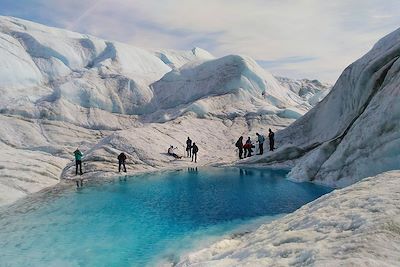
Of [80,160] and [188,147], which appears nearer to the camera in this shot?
[80,160]

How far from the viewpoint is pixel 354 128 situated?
89.6 ft

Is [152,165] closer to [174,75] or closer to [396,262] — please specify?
[174,75]

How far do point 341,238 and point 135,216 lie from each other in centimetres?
1434

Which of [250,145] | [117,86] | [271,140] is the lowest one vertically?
[250,145]

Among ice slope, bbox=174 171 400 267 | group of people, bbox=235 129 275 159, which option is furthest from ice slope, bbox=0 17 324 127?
ice slope, bbox=174 171 400 267

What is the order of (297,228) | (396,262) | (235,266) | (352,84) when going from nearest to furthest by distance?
(396,262) → (235,266) → (297,228) → (352,84)

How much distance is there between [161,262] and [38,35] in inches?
2744

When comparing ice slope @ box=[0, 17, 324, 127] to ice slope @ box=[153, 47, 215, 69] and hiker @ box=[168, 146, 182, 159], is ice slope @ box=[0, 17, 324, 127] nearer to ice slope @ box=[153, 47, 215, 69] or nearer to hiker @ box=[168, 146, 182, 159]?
hiker @ box=[168, 146, 182, 159]

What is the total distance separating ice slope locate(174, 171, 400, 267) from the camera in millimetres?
8078

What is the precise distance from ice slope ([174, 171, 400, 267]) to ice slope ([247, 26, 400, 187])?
9.77 m

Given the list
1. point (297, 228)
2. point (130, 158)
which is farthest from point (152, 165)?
point (297, 228)

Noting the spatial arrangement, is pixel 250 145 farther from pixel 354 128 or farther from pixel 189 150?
pixel 354 128

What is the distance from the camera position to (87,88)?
60094 millimetres

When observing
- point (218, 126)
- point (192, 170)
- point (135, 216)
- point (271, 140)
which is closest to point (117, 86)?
point (218, 126)
